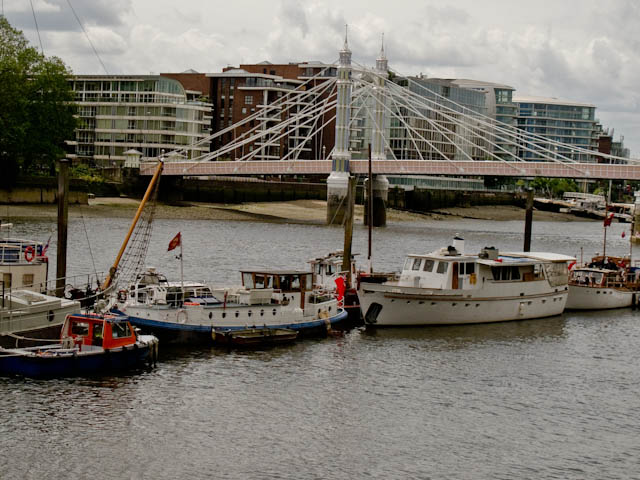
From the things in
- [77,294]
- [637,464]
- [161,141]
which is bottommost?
[637,464]

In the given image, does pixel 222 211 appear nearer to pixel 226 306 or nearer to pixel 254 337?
pixel 226 306

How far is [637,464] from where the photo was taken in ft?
74.1

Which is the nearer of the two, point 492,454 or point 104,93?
point 492,454

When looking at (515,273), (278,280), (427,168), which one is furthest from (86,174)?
(278,280)

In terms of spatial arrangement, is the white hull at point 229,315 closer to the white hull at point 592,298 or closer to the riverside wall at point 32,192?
the white hull at point 592,298

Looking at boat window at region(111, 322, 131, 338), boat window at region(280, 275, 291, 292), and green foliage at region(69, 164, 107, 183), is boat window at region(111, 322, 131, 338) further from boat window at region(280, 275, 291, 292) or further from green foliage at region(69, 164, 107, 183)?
green foliage at region(69, 164, 107, 183)

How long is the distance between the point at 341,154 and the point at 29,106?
972 inches

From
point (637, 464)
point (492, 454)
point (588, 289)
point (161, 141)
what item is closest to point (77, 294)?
point (492, 454)

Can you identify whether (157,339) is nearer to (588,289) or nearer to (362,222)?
(588,289)

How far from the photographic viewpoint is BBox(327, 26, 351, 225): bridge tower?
292 ft

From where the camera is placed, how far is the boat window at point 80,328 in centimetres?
2707

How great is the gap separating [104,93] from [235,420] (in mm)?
94200

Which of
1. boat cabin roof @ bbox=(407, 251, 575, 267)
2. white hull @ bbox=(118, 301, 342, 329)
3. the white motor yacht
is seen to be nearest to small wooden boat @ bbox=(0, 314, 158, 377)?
white hull @ bbox=(118, 301, 342, 329)

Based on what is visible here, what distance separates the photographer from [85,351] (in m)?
26.8
